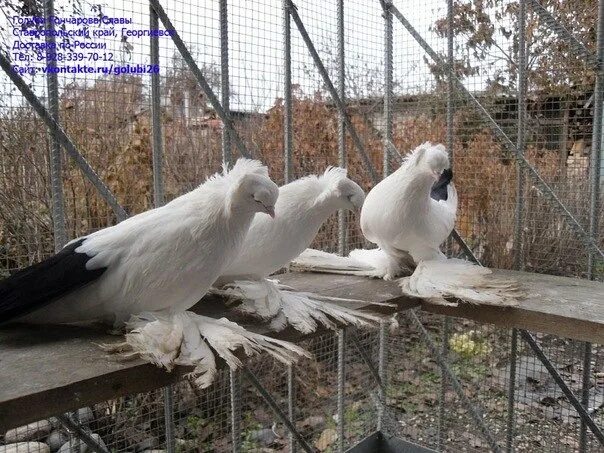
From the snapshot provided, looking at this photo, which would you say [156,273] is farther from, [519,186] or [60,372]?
[519,186]

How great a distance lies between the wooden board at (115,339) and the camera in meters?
1.19

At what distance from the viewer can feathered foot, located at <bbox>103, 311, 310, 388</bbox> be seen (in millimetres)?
1346

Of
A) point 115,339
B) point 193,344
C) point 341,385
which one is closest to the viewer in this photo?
point 193,344

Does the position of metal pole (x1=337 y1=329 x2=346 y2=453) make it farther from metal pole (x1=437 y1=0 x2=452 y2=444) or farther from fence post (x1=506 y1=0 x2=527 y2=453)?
fence post (x1=506 y1=0 x2=527 y2=453)

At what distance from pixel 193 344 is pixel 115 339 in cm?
27

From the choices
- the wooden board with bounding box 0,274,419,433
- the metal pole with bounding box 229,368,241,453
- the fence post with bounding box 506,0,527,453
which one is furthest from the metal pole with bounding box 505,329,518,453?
the wooden board with bounding box 0,274,419,433

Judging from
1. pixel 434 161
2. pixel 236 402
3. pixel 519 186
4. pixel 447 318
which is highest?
pixel 434 161

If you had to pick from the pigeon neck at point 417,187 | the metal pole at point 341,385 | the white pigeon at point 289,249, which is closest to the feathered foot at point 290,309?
the white pigeon at point 289,249

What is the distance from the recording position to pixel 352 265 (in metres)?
2.63

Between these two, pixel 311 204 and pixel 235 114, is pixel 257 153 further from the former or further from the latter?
pixel 311 204

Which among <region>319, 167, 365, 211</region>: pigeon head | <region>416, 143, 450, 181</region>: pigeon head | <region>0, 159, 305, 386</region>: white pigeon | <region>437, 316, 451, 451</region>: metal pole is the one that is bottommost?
<region>437, 316, 451, 451</region>: metal pole

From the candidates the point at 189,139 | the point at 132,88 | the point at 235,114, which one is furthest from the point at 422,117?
the point at 132,88

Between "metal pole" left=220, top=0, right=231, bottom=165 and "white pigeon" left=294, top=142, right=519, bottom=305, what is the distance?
2.27 feet

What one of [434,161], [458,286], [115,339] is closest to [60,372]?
[115,339]
